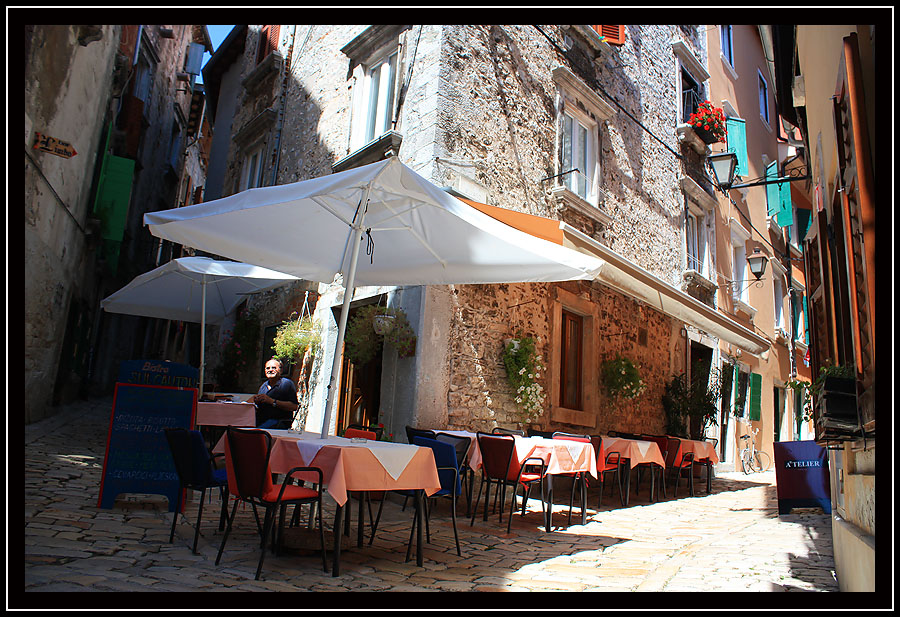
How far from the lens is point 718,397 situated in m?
11.5

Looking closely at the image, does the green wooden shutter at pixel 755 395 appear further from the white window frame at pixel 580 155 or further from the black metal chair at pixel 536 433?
the black metal chair at pixel 536 433

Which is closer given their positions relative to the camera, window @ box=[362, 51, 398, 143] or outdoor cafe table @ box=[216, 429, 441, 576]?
outdoor cafe table @ box=[216, 429, 441, 576]

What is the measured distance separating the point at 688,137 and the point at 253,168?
8879mm

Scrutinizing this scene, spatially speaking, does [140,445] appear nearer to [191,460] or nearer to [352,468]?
[191,460]

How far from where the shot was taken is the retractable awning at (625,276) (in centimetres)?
534

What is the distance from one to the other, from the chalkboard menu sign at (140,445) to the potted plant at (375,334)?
231 centimetres

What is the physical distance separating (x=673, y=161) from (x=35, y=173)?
1085 cm

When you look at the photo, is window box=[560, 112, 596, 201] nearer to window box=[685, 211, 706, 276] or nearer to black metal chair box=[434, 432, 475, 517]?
window box=[685, 211, 706, 276]

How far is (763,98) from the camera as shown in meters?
17.6

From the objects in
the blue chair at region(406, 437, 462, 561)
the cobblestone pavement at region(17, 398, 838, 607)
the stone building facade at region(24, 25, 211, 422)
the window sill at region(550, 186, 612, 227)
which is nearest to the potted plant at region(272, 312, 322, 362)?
the cobblestone pavement at region(17, 398, 838, 607)

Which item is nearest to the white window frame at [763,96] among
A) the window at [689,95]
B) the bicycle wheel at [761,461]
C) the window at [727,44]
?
the window at [727,44]

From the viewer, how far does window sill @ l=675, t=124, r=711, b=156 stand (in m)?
12.5

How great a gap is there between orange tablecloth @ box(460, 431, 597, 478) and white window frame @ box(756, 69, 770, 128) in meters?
14.9

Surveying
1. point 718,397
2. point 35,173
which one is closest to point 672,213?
point 718,397
